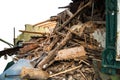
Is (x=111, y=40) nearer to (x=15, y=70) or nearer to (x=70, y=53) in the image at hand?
(x=70, y=53)

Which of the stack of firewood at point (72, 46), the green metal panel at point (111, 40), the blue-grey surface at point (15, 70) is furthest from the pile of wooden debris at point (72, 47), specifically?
the green metal panel at point (111, 40)

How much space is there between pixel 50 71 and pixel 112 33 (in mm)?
2810

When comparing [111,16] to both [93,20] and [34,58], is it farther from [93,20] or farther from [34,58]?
[34,58]

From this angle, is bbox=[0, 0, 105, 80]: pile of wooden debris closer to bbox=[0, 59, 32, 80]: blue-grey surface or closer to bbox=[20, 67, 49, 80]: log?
bbox=[20, 67, 49, 80]: log

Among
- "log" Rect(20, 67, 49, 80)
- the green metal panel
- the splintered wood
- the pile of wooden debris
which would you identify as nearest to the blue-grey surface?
the pile of wooden debris

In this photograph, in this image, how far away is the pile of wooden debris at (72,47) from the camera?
9.39 m

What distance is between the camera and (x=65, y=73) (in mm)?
9430

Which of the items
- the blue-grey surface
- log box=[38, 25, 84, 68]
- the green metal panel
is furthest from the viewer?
log box=[38, 25, 84, 68]

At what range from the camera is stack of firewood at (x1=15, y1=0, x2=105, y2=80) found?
943cm

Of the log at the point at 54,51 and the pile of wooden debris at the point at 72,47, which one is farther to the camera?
the log at the point at 54,51

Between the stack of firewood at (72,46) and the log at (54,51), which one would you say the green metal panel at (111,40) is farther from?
the log at (54,51)

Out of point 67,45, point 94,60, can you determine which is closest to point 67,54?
point 67,45

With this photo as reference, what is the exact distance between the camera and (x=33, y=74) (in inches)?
367

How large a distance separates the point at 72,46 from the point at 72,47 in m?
0.10
